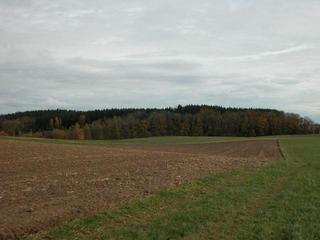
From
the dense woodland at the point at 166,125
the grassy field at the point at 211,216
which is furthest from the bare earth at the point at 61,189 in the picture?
the dense woodland at the point at 166,125

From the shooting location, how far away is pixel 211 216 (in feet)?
35.9

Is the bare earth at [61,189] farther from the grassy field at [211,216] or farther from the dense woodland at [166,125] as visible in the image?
the dense woodland at [166,125]

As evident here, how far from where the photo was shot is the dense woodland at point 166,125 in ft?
416

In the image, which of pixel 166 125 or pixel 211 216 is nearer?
pixel 211 216

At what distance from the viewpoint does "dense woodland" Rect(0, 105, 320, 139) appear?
126750mm

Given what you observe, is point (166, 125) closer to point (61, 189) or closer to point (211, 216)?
point (61, 189)

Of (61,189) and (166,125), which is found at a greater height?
(166,125)

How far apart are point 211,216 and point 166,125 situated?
124434mm

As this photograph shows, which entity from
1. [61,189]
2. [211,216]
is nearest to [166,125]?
[61,189]

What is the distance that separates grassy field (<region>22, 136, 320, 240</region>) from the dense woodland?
108 meters

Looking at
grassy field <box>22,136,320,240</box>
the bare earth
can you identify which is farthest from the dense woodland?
grassy field <box>22,136,320,240</box>

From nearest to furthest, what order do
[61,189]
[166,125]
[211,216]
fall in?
[211,216], [61,189], [166,125]

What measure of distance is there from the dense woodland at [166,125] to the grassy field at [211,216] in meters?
108

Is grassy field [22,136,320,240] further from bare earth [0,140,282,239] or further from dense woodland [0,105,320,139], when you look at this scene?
dense woodland [0,105,320,139]
